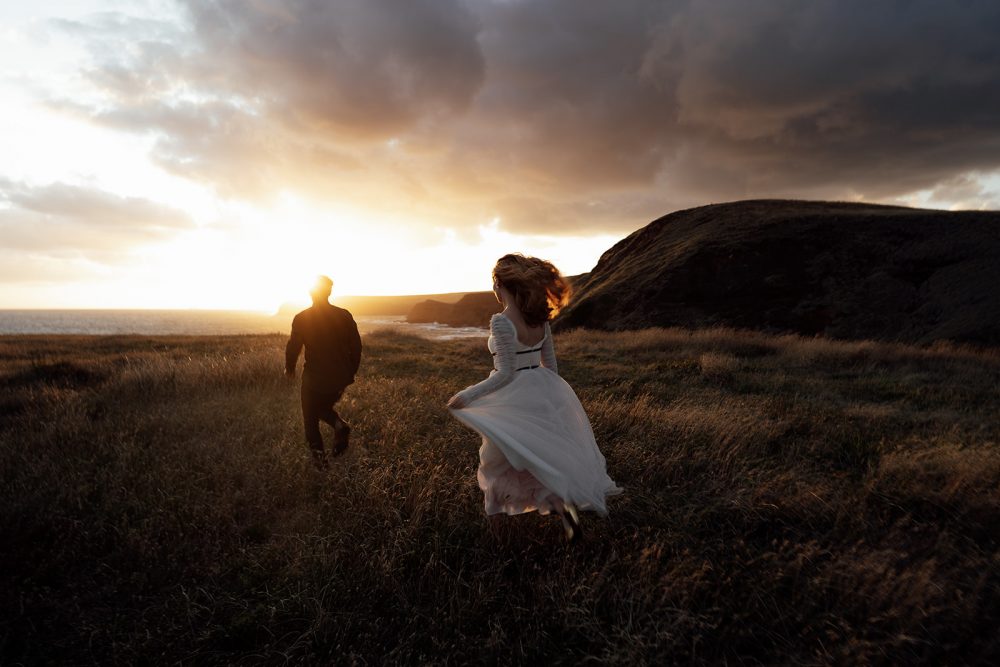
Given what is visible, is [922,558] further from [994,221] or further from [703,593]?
[994,221]

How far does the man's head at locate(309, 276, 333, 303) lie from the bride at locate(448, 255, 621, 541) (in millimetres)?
2727

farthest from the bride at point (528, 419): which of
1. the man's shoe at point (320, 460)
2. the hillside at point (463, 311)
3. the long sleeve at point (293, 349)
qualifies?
the hillside at point (463, 311)

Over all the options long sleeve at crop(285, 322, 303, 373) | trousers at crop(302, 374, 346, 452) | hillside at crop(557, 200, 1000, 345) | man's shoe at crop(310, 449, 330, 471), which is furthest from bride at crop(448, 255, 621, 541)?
hillside at crop(557, 200, 1000, 345)

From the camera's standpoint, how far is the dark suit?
17.8ft

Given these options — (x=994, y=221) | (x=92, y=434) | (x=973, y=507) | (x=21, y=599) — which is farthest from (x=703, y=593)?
(x=994, y=221)

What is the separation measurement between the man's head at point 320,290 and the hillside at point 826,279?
86.3ft

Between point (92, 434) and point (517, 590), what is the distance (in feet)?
20.6

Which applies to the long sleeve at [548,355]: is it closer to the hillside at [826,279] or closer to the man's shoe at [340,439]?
the man's shoe at [340,439]

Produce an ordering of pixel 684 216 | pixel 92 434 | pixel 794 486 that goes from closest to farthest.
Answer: pixel 794 486 < pixel 92 434 < pixel 684 216

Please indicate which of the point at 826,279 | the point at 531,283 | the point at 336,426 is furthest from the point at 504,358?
the point at 826,279

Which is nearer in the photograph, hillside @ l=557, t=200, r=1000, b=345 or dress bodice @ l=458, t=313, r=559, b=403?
dress bodice @ l=458, t=313, r=559, b=403

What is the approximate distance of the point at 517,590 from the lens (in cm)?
330

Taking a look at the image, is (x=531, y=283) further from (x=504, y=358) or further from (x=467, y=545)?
(x=467, y=545)

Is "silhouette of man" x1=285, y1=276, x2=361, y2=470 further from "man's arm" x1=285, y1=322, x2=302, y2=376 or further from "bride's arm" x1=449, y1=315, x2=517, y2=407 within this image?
"bride's arm" x1=449, y1=315, x2=517, y2=407
